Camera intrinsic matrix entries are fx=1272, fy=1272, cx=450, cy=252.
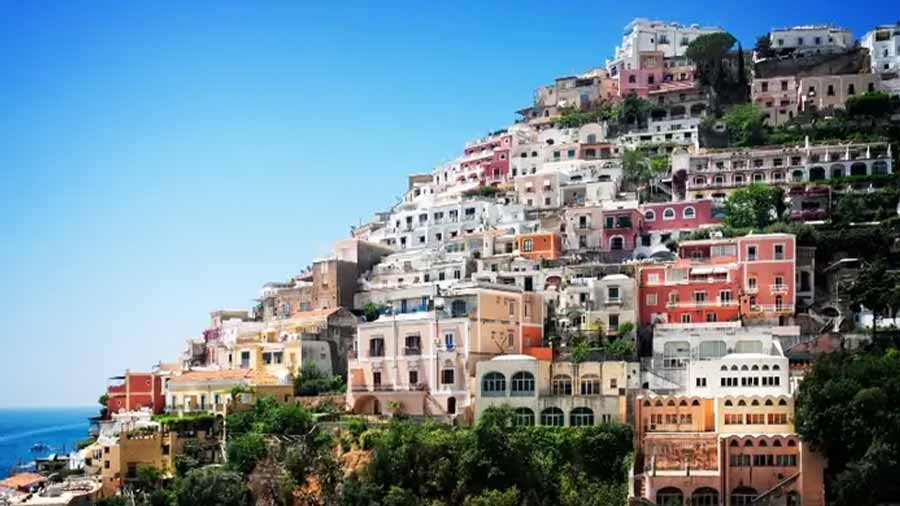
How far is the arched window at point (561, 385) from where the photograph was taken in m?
47.5

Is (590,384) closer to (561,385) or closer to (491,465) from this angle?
(561,385)

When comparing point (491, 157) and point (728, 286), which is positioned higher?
point (491, 157)

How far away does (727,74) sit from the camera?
8062 centimetres

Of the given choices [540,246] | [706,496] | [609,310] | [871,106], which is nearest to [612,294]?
[609,310]

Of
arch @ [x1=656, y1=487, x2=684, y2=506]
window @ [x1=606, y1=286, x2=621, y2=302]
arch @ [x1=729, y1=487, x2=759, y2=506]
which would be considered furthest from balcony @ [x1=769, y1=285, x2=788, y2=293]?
arch @ [x1=656, y1=487, x2=684, y2=506]

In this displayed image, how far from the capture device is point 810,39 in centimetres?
8419

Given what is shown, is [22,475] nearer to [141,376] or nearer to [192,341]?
[141,376]

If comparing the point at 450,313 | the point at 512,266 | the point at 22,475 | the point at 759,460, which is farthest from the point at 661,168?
the point at 22,475

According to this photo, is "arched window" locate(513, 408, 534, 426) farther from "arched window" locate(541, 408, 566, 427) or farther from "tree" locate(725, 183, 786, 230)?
"tree" locate(725, 183, 786, 230)

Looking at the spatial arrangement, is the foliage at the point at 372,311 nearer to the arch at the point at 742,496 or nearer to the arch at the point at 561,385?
the arch at the point at 561,385

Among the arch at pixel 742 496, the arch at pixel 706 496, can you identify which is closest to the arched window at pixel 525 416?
the arch at pixel 706 496

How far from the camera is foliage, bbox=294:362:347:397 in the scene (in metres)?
54.2

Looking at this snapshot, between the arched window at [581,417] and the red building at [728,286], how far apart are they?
8185 mm

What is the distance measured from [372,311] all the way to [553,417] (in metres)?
15.6
